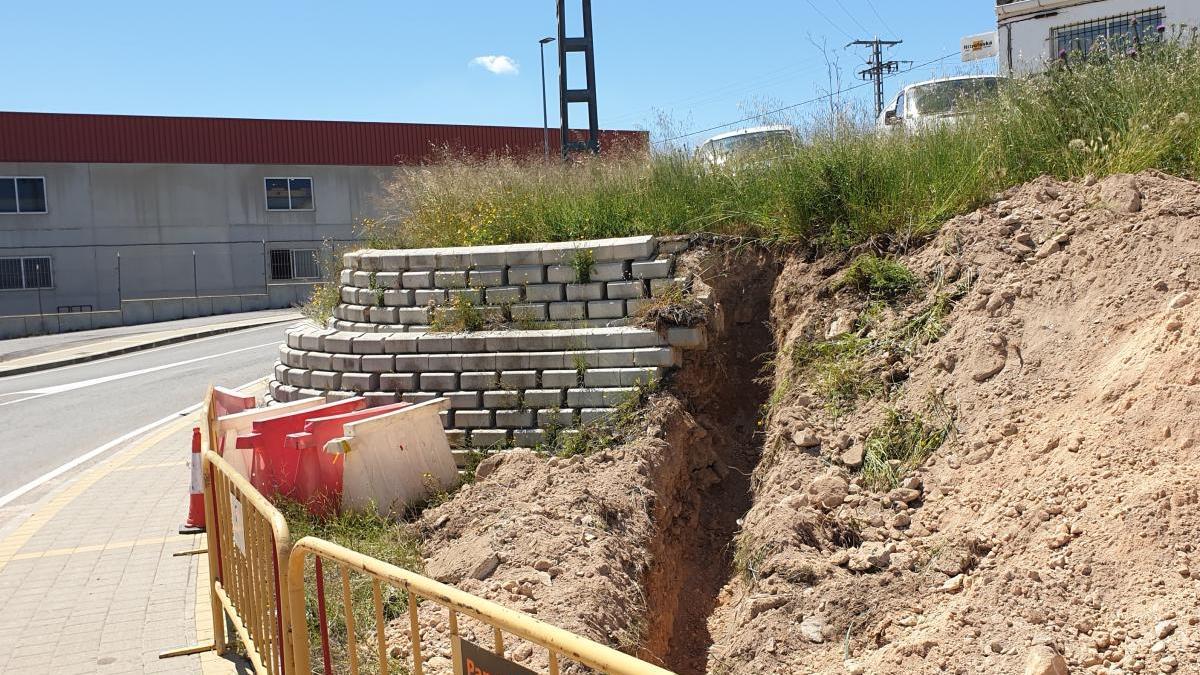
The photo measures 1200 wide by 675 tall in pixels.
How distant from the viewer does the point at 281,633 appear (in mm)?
3967

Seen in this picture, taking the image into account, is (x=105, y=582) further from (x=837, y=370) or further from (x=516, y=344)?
(x=837, y=370)

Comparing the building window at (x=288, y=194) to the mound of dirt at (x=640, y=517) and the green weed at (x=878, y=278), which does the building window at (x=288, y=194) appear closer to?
the mound of dirt at (x=640, y=517)

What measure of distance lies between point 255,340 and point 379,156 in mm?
16651

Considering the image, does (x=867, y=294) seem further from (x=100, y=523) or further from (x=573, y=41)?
(x=573, y=41)

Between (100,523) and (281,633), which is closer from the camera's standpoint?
(281,633)

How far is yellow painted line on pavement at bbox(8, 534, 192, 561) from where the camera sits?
730 cm

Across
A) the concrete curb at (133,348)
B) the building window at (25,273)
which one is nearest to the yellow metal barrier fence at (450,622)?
the concrete curb at (133,348)

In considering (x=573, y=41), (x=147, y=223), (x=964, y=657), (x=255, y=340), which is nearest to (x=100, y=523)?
(x=964, y=657)

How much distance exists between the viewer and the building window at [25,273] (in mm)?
33406

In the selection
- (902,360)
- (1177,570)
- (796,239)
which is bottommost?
(1177,570)

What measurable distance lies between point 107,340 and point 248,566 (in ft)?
75.2

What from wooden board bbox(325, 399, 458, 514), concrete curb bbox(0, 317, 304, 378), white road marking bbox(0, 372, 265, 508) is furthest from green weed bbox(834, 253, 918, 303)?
concrete curb bbox(0, 317, 304, 378)

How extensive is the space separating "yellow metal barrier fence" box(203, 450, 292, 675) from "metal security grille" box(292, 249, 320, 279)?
3275 centimetres

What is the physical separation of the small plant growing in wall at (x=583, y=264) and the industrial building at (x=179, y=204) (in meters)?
24.7
